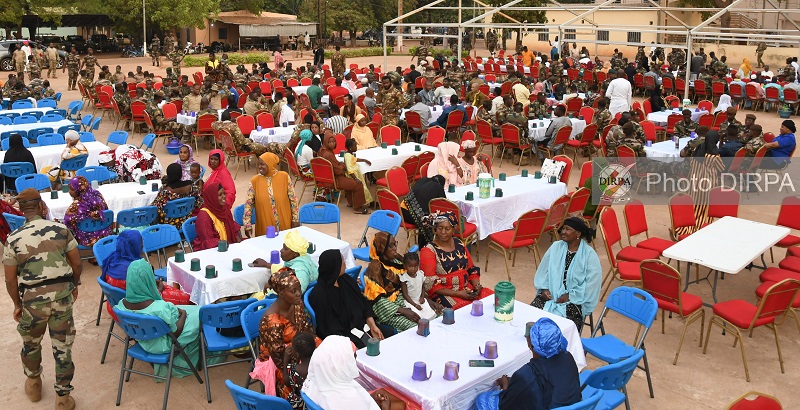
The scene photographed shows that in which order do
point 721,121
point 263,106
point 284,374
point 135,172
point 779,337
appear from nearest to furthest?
point 284,374 < point 779,337 < point 135,172 < point 721,121 < point 263,106

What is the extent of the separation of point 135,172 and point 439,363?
674cm

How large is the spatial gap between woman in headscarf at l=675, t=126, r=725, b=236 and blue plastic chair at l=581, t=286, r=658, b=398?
3.49m

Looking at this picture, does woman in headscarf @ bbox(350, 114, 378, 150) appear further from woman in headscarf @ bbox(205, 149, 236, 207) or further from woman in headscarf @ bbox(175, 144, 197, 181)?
woman in headscarf @ bbox(205, 149, 236, 207)

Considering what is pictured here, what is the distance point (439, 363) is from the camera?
5.50 m

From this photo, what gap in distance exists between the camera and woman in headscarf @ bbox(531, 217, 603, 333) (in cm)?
685

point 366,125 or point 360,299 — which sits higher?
point 366,125

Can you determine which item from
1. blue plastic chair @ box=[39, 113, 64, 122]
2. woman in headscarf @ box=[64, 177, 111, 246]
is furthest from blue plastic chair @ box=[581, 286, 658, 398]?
blue plastic chair @ box=[39, 113, 64, 122]

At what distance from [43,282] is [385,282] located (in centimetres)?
278

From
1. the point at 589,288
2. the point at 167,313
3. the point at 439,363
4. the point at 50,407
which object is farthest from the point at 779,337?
the point at 50,407

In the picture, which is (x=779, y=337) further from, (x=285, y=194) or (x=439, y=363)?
(x=285, y=194)

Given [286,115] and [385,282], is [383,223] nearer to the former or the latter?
[385,282]

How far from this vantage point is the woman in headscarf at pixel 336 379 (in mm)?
4707

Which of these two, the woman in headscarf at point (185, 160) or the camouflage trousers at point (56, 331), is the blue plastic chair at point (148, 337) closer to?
the camouflage trousers at point (56, 331)

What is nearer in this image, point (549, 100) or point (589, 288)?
point (589, 288)
